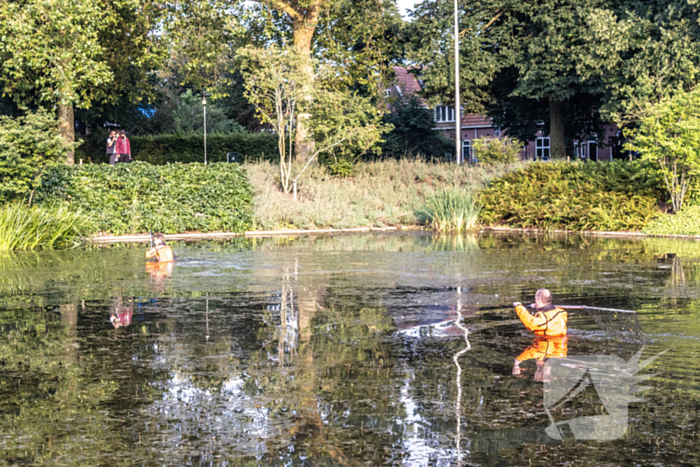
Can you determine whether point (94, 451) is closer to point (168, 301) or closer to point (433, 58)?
point (168, 301)

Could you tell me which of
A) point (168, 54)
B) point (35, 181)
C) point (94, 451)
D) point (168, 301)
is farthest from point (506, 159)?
point (94, 451)

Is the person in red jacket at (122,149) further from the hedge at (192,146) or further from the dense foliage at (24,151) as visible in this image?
the hedge at (192,146)

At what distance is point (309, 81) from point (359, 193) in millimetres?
4236

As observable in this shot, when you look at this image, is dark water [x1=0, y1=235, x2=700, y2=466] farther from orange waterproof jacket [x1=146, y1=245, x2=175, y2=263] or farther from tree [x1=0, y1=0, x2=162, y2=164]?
tree [x1=0, y1=0, x2=162, y2=164]

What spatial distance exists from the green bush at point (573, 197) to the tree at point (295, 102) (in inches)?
210

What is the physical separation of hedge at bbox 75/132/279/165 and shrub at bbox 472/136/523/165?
51.6 ft

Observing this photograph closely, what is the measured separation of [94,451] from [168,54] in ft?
92.0

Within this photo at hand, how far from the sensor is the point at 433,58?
36.9 meters

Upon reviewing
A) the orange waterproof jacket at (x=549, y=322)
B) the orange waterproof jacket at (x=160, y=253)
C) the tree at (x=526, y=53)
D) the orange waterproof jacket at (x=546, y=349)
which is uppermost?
the tree at (x=526, y=53)

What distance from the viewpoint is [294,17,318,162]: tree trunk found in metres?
28.8

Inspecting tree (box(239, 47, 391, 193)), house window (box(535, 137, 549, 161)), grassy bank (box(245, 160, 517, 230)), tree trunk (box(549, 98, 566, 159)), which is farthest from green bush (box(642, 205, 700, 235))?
house window (box(535, 137, 549, 161))

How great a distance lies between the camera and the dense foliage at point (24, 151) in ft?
66.2
